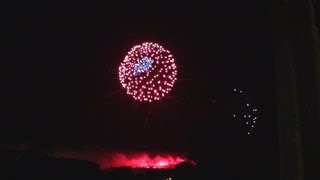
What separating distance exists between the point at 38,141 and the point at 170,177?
8.42 m

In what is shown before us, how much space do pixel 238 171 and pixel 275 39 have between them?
985 centimetres

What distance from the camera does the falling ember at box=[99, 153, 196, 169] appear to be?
20.6m

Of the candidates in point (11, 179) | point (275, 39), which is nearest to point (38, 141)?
point (11, 179)

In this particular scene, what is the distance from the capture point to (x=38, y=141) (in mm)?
20484

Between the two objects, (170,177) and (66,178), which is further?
(170,177)

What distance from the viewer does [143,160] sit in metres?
21.6

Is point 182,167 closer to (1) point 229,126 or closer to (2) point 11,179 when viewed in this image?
(1) point 229,126

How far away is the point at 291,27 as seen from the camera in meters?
4.59

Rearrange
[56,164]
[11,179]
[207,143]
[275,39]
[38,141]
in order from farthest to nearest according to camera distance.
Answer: [38,141]
[207,143]
[56,164]
[11,179]
[275,39]

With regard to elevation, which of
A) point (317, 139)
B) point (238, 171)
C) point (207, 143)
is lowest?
point (317, 139)

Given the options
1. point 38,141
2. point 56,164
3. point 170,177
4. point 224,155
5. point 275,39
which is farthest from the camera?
point 38,141

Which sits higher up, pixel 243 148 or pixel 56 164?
pixel 243 148

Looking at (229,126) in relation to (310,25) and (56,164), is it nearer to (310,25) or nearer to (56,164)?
(56,164)

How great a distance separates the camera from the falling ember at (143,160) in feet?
67.5
